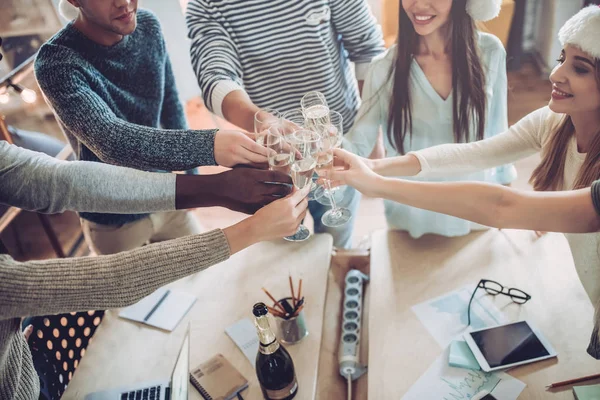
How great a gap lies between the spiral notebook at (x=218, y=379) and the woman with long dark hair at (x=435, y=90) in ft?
2.56

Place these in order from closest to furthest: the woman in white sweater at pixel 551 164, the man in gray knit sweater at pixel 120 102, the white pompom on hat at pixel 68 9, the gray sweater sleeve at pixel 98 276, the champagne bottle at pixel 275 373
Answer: the gray sweater sleeve at pixel 98 276 → the woman in white sweater at pixel 551 164 → the champagne bottle at pixel 275 373 → the man in gray knit sweater at pixel 120 102 → the white pompom on hat at pixel 68 9

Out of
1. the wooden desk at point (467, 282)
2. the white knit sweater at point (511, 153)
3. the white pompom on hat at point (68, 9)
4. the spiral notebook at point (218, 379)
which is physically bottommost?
the wooden desk at point (467, 282)

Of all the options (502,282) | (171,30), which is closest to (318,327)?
(502,282)

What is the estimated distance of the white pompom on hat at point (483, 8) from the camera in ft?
4.62

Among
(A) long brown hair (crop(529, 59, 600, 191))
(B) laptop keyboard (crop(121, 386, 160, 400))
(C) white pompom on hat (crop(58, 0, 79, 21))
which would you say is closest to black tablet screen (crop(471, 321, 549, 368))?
(A) long brown hair (crop(529, 59, 600, 191))

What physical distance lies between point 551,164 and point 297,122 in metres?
0.75

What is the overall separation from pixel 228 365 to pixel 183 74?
11.7ft

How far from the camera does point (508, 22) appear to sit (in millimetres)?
3588

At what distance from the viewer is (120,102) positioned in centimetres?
164

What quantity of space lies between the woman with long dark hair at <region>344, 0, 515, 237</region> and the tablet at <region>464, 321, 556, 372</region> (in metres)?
0.45

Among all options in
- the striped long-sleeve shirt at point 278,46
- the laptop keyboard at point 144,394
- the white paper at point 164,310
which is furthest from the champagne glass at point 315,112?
the laptop keyboard at point 144,394

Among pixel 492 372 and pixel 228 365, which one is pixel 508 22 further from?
pixel 228 365

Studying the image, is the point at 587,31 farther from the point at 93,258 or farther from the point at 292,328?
the point at 93,258

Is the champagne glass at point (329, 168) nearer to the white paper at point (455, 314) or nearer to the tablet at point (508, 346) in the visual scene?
the white paper at point (455, 314)
